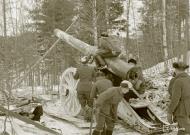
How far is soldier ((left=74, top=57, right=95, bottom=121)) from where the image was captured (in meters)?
13.6

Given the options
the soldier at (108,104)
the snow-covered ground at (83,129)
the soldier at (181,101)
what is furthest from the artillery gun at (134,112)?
the soldier at (181,101)

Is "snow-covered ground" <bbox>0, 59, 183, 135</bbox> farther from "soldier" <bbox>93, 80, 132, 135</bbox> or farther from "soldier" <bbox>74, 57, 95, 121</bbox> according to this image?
"soldier" <bbox>93, 80, 132, 135</bbox>

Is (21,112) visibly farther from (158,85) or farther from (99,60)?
(158,85)

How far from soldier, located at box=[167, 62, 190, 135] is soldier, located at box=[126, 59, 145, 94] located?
2758mm

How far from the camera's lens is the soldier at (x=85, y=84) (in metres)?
13.6

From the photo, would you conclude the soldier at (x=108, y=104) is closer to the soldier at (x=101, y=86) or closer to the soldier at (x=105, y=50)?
the soldier at (x=101, y=86)

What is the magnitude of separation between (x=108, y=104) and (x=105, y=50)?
275 centimetres

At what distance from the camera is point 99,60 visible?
1313cm

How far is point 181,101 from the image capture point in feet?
31.6

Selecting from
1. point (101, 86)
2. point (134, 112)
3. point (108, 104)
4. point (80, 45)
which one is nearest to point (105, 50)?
point (101, 86)

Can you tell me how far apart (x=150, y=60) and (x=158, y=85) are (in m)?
22.4


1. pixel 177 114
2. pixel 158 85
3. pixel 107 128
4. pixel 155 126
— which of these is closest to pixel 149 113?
pixel 155 126

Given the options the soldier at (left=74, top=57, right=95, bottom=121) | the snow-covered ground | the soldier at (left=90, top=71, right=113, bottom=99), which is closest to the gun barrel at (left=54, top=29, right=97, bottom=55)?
the soldier at (left=74, top=57, right=95, bottom=121)

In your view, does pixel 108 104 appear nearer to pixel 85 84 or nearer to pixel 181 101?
pixel 181 101
